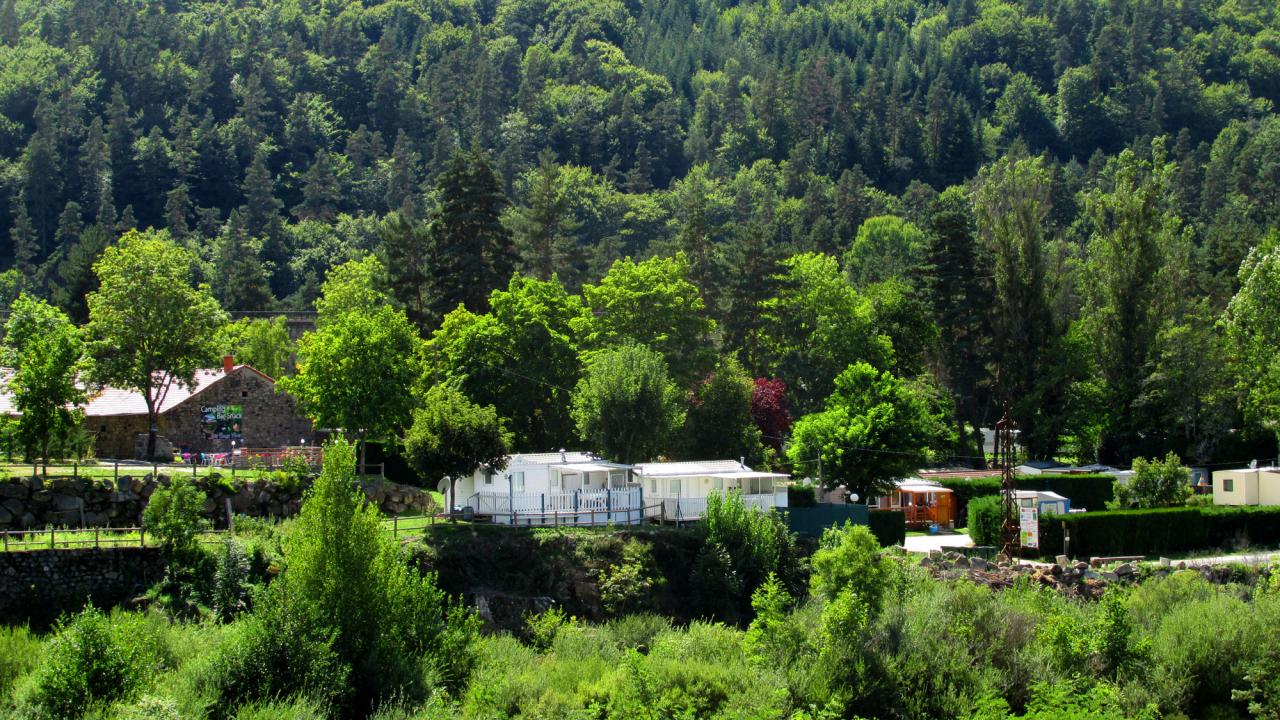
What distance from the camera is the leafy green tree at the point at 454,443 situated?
39.7 metres

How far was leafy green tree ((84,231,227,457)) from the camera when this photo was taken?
46938 mm

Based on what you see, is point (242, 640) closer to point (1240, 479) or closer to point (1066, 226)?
point (1240, 479)

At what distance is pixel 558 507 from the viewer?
132 ft

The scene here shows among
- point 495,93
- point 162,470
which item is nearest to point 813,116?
point 495,93

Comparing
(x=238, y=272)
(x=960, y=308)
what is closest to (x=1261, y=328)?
(x=960, y=308)

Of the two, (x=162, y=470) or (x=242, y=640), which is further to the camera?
(x=162, y=470)

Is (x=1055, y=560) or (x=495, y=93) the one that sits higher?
(x=495, y=93)

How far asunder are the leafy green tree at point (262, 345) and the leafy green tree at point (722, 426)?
88.0 feet

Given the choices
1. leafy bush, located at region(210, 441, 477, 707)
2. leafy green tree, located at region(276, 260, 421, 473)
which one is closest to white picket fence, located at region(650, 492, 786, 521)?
leafy bush, located at region(210, 441, 477, 707)

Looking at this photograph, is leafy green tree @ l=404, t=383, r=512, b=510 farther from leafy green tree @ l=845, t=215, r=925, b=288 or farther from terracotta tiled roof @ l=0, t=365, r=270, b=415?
leafy green tree @ l=845, t=215, r=925, b=288

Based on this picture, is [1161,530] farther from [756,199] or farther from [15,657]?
[756,199]

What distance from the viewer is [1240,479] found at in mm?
48250

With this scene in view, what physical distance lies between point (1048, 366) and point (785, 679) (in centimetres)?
3806

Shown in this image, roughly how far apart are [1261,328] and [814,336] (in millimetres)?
23013
